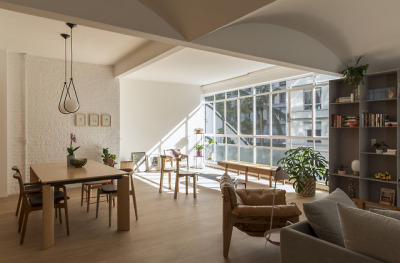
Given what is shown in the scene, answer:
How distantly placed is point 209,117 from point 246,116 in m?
1.86

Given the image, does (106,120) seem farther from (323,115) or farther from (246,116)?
(323,115)

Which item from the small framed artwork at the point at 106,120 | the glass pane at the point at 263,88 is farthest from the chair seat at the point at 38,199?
the glass pane at the point at 263,88

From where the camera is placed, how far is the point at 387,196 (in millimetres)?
4348

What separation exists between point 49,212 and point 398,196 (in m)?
4.86

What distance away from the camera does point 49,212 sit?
312cm

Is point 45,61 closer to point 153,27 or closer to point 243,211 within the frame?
point 153,27

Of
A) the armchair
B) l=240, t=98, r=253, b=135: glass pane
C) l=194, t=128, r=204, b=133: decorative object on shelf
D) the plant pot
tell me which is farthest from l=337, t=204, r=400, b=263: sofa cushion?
l=194, t=128, r=204, b=133: decorative object on shelf

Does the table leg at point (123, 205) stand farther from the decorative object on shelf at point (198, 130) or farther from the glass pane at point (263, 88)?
the decorative object on shelf at point (198, 130)

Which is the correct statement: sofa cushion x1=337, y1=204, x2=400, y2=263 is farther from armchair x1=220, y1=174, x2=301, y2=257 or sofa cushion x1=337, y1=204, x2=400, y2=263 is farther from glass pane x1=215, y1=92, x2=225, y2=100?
glass pane x1=215, y1=92, x2=225, y2=100

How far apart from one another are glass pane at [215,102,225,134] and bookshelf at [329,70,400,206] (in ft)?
15.0

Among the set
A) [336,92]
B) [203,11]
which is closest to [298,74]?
[336,92]

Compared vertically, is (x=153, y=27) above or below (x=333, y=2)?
below

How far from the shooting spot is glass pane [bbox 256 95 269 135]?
7484mm

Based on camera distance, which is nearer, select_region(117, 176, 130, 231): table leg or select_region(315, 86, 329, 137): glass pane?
select_region(117, 176, 130, 231): table leg
